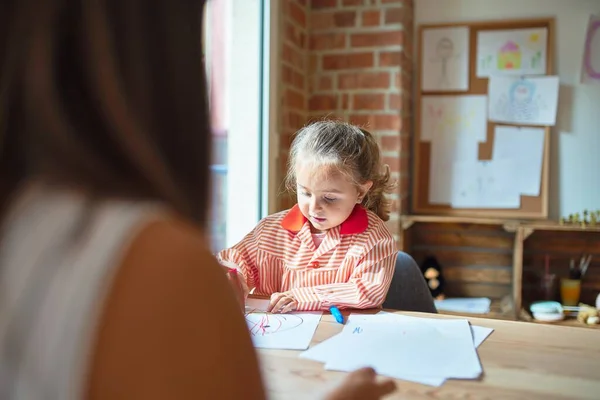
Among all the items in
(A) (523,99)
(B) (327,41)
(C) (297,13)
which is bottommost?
(A) (523,99)

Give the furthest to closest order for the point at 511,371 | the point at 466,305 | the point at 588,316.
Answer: the point at 466,305 → the point at 588,316 → the point at 511,371

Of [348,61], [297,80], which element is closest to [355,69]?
[348,61]

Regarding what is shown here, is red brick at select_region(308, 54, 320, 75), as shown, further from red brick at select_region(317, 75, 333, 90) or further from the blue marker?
the blue marker

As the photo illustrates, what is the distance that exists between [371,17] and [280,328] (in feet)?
5.46

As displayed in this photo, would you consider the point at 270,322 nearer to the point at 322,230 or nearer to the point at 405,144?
the point at 322,230

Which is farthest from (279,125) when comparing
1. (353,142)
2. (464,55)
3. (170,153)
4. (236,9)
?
(170,153)

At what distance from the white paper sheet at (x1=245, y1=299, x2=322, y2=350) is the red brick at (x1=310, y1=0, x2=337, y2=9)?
62.6 inches

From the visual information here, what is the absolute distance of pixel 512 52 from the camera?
242cm

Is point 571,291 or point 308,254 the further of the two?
point 571,291

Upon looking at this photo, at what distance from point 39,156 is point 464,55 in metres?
2.39

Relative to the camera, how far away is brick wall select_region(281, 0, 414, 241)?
232cm

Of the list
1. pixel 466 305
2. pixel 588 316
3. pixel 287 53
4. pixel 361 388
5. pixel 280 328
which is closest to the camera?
pixel 361 388

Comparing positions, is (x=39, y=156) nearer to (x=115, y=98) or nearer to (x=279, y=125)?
(x=115, y=98)

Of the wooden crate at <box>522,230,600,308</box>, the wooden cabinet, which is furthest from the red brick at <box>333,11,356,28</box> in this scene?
the wooden crate at <box>522,230,600,308</box>
